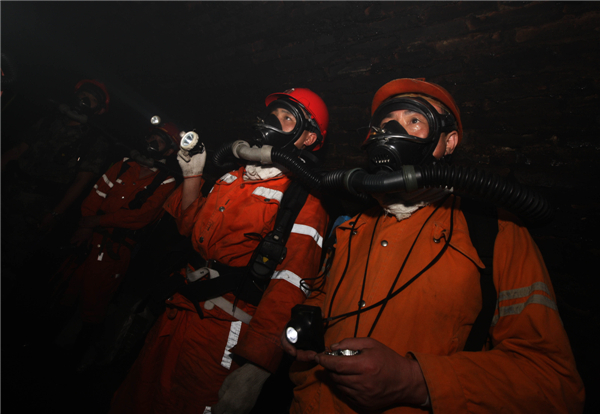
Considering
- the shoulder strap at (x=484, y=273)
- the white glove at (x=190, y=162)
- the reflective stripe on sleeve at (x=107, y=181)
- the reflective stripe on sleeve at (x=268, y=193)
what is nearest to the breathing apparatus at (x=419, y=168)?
the shoulder strap at (x=484, y=273)

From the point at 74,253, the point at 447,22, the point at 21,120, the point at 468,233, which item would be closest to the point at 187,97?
the point at 74,253

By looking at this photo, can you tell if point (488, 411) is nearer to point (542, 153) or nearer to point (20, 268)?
point (542, 153)

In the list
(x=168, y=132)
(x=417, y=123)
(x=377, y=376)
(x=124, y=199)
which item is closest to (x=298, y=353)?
(x=377, y=376)

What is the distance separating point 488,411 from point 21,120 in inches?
315

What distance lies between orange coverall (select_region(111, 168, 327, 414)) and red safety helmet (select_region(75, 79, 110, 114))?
4.17 meters

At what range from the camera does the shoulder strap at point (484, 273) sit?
1106 millimetres

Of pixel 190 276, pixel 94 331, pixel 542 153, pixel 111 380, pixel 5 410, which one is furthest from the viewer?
pixel 94 331

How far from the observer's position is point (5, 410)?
297 cm

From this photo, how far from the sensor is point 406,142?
57.4 inches

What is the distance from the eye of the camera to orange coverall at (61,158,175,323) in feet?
11.4

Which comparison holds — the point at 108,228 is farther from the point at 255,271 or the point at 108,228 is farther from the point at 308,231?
the point at 308,231

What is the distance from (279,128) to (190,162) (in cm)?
107

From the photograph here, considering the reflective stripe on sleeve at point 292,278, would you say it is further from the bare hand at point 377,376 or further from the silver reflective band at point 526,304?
the silver reflective band at point 526,304

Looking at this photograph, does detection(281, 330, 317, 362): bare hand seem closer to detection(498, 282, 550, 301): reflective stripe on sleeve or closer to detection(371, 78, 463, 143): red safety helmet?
detection(498, 282, 550, 301): reflective stripe on sleeve
